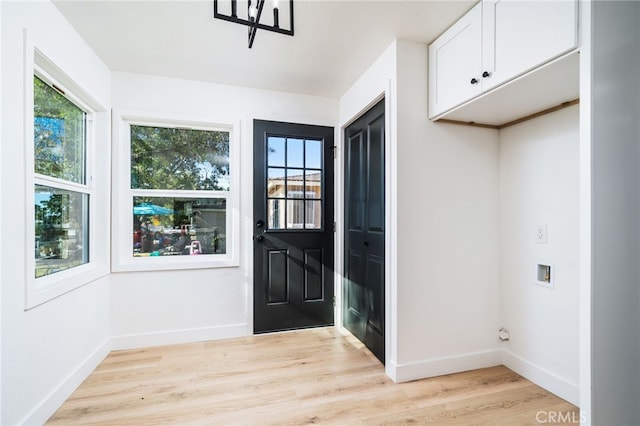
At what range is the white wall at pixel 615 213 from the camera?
1.31 m

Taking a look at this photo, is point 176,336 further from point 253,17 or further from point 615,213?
point 615,213

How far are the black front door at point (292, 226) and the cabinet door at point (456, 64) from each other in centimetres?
126

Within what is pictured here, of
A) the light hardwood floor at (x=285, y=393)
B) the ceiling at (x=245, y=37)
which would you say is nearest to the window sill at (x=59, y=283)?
the light hardwood floor at (x=285, y=393)

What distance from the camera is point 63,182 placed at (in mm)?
2027

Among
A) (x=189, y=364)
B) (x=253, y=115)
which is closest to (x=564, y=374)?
(x=189, y=364)

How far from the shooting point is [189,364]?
2.35 meters

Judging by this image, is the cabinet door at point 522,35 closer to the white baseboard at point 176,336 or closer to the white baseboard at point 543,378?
the white baseboard at point 543,378

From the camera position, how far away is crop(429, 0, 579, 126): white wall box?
4.61 feet

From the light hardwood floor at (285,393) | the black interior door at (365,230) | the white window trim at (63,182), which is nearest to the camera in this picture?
the white window trim at (63,182)

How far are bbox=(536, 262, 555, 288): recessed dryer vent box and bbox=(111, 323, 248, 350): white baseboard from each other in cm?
248

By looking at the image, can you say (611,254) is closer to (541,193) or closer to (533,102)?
(541,193)

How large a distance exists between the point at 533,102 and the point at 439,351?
1802 millimetres

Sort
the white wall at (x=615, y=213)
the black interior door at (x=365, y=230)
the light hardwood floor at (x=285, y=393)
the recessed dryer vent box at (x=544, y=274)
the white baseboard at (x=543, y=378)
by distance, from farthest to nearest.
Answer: the black interior door at (x=365, y=230) < the recessed dryer vent box at (x=544, y=274) < the white baseboard at (x=543, y=378) < the light hardwood floor at (x=285, y=393) < the white wall at (x=615, y=213)

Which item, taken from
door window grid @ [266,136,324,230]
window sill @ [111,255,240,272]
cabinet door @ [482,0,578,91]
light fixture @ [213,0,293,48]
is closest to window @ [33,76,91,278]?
window sill @ [111,255,240,272]
